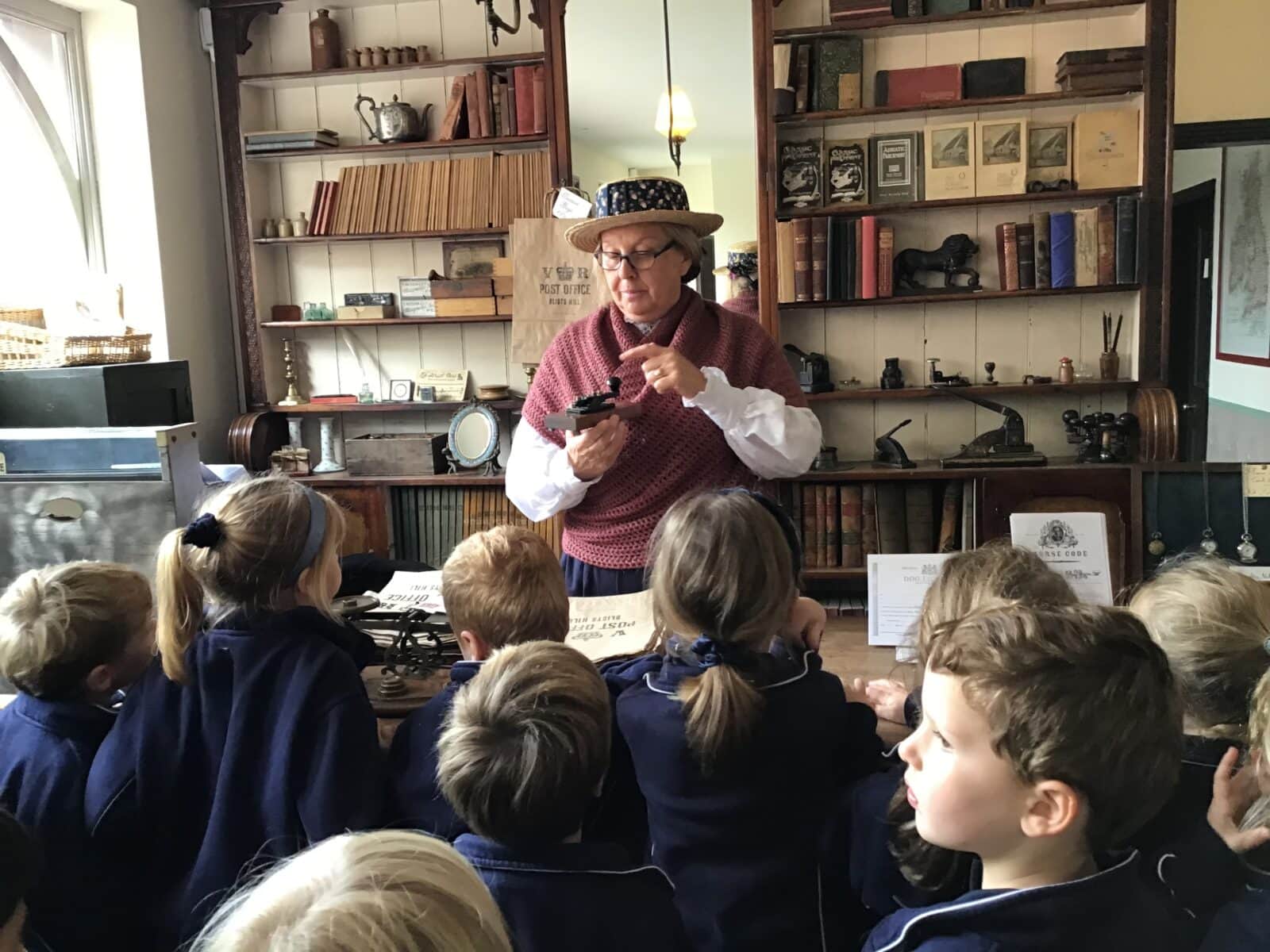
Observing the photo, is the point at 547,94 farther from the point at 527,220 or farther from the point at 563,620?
the point at 563,620

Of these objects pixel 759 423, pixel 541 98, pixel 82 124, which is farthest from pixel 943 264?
pixel 82 124

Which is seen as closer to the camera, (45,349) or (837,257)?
(45,349)

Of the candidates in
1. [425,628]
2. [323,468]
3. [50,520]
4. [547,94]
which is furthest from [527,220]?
[425,628]

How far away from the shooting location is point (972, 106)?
3580 millimetres

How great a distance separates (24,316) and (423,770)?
237cm

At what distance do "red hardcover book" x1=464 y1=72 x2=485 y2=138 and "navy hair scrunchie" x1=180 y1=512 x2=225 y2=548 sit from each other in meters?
2.80

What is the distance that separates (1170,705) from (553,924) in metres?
0.61

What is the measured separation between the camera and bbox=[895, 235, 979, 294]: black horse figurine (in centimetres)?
365

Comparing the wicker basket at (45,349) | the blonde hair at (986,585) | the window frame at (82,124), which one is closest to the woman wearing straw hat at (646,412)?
the blonde hair at (986,585)

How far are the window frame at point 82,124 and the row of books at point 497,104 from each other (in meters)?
1.32

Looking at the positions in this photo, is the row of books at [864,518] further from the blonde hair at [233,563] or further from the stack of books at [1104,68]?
the blonde hair at [233,563]

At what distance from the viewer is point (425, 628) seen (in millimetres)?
1720

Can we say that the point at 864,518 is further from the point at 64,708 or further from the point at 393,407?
the point at 64,708

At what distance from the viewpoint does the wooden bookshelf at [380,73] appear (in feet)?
12.4
